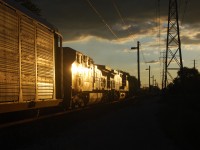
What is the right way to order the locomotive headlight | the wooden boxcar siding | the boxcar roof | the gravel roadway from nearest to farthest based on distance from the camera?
1. the gravel roadway
2. the wooden boxcar siding
3. the boxcar roof
4. the locomotive headlight

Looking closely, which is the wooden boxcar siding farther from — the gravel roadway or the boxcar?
the gravel roadway

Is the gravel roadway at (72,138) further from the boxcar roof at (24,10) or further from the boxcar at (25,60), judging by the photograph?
the boxcar roof at (24,10)

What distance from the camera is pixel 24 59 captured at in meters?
12.3

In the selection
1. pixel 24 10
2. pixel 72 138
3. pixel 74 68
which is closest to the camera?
pixel 72 138

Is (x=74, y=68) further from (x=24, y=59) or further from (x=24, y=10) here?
(x=24, y=59)

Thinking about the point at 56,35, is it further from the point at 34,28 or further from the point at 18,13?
the point at 18,13

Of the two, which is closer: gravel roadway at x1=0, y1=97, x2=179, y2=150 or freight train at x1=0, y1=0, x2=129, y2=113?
gravel roadway at x1=0, y1=97, x2=179, y2=150

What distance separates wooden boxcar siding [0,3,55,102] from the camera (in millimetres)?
10852

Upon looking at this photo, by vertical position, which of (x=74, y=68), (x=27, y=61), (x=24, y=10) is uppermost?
(x=24, y=10)

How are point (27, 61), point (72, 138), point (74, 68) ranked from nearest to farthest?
point (72, 138) → point (27, 61) → point (74, 68)

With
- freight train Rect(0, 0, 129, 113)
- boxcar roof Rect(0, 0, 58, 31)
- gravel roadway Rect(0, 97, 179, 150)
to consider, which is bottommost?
gravel roadway Rect(0, 97, 179, 150)

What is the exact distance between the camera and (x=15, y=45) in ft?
38.1

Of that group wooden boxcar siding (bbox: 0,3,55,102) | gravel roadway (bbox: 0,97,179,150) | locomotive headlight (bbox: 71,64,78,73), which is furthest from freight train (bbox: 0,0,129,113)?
locomotive headlight (bbox: 71,64,78,73)

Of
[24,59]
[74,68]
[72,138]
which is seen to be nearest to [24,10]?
[24,59]
